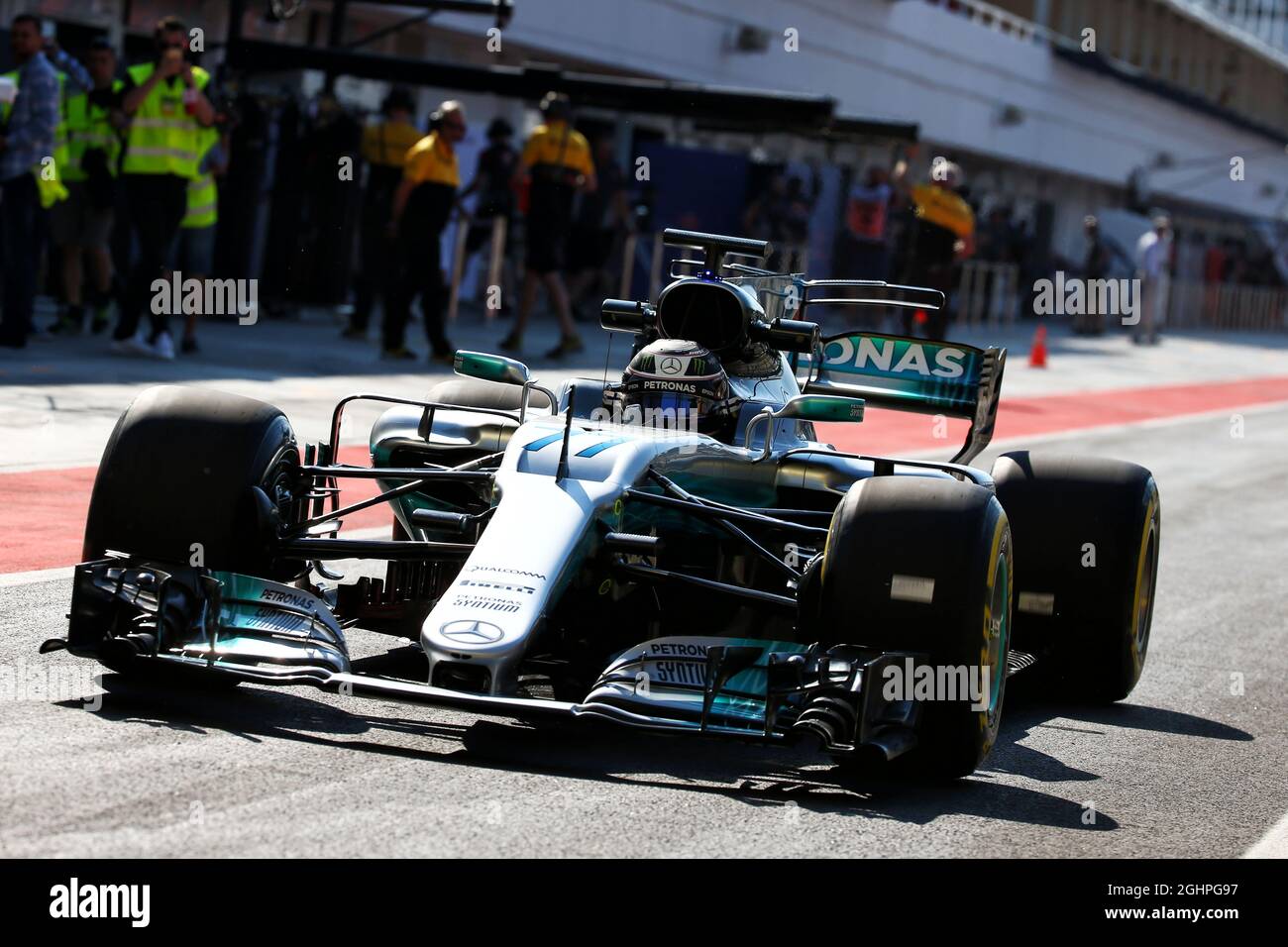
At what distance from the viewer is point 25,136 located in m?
13.7

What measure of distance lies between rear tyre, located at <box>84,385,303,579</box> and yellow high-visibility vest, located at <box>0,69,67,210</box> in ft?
26.2

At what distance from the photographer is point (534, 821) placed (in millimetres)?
4961

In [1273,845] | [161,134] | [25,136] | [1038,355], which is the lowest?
[1273,845]

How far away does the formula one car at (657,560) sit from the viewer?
5652 mm

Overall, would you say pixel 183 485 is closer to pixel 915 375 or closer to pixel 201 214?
pixel 915 375

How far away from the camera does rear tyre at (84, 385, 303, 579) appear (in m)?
6.23

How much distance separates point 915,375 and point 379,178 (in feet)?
35.2

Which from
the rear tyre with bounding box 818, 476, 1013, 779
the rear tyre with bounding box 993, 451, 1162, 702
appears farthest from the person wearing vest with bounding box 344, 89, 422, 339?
the rear tyre with bounding box 818, 476, 1013, 779

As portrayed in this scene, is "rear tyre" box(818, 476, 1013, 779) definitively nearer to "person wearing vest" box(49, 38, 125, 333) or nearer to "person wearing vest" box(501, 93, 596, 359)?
"person wearing vest" box(49, 38, 125, 333)

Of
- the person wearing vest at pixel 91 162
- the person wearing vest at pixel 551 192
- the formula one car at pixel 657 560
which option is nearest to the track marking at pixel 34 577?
the formula one car at pixel 657 560

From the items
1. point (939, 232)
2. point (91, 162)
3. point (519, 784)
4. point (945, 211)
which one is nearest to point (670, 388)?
point (519, 784)

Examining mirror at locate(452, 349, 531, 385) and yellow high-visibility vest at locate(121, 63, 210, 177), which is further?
yellow high-visibility vest at locate(121, 63, 210, 177)
